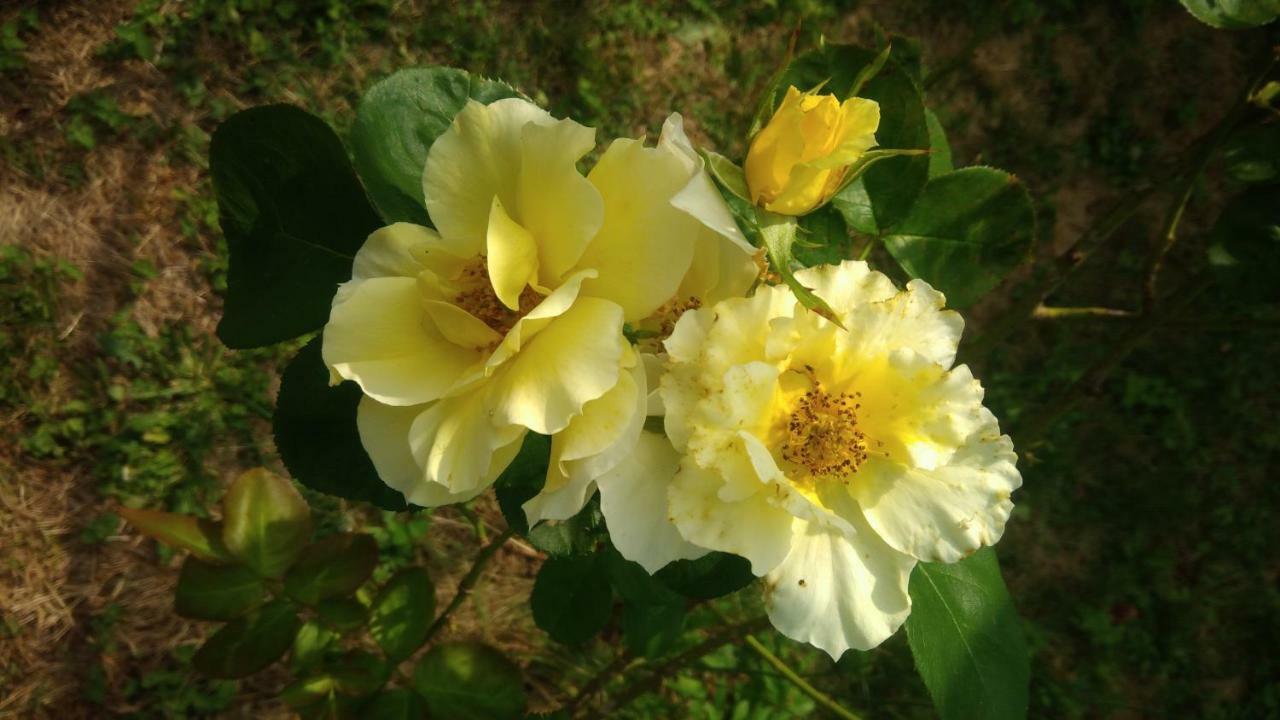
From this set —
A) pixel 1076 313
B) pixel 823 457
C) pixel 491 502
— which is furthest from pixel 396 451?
pixel 491 502

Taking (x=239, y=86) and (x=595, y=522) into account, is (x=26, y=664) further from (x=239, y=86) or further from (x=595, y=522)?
(x=595, y=522)

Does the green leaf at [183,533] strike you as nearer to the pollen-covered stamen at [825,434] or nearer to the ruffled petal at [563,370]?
the ruffled petal at [563,370]

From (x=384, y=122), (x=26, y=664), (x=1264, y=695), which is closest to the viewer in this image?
(x=384, y=122)

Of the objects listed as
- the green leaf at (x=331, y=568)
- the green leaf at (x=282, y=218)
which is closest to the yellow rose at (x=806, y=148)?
the green leaf at (x=282, y=218)

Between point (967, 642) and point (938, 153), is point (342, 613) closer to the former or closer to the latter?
point (967, 642)

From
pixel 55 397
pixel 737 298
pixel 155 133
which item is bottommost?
pixel 55 397

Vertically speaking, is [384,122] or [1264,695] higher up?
[384,122]

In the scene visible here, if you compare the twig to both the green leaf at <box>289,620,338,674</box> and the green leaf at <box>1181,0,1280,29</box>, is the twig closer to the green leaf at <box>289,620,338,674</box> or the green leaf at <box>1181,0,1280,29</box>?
the green leaf at <box>1181,0,1280,29</box>

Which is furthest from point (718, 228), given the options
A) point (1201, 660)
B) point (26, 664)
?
point (1201, 660)
